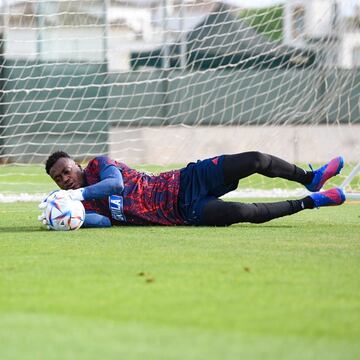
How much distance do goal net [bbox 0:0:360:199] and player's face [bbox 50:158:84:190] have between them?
5285mm

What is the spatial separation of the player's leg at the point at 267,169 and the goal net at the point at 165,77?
4.93 meters

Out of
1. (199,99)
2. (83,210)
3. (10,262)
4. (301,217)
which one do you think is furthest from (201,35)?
(10,262)

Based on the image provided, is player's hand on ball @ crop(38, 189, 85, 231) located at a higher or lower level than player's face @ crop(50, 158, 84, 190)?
lower

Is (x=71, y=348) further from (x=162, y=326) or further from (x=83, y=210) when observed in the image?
(x=83, y=210)

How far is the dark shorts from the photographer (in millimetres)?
7570

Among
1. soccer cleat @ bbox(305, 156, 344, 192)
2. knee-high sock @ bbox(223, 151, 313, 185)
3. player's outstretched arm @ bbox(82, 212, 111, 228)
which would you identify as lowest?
player's outstretched arm @ bbox(82, 212, 111, 228)

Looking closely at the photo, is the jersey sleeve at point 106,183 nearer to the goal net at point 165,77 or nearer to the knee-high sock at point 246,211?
the knee-high sock at point 246,211

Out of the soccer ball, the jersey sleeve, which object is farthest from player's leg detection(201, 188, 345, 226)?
the soccer ball

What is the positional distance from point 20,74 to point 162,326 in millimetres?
10722

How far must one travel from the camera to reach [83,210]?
7520mm

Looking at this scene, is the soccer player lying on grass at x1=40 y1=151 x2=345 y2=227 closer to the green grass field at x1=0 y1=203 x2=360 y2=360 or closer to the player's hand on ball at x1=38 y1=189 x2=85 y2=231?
the player's hand on ball at x1=38 y1=189 x2=85 y2=231

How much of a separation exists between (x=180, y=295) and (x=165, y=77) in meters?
10.9

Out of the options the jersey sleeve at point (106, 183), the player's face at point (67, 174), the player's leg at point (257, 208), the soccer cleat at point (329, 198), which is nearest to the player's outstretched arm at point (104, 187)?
the jersey sleeve at point (106, 183)

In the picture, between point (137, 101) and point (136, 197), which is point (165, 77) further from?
point (136, 197)
